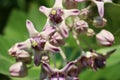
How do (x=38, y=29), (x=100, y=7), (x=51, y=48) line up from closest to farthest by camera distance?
(x=51, y=48) → (x=100, y=7) → (x=38, y=29)

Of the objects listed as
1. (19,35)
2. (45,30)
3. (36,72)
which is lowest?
(19,35)

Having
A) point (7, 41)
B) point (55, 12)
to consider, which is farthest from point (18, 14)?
point (55, 12)

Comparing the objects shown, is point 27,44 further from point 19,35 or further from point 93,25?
point 19,35

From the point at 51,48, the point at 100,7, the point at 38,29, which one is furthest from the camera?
the point at 38,29

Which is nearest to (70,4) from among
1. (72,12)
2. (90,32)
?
(72,12)

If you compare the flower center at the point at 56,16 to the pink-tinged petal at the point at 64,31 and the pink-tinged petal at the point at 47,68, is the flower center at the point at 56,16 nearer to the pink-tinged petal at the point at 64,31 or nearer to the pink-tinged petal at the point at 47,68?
the pink-tinged petal at the point at 64,31

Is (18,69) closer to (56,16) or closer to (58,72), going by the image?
(58,72)

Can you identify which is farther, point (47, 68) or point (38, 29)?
point (38, 29)
